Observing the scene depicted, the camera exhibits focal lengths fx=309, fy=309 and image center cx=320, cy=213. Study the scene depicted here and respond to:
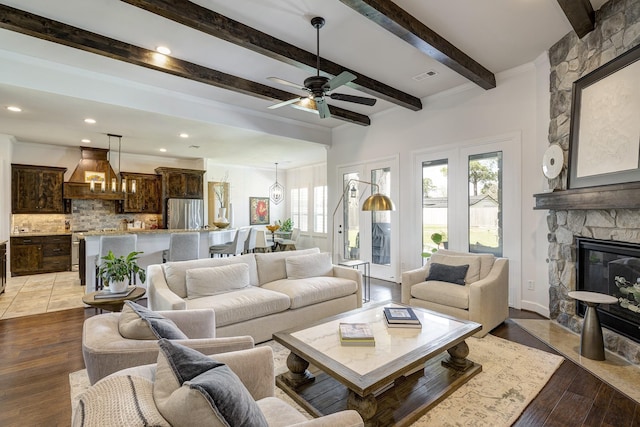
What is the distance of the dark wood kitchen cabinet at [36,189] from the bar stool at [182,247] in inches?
150

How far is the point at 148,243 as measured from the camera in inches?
209

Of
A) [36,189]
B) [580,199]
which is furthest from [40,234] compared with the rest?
[580,199]

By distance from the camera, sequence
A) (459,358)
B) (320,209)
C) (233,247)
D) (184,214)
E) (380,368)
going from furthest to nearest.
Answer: (320,209)
(184,214)
(233,247)
(459,358)
(380,368)

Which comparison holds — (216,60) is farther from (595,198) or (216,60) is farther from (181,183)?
(181,183)

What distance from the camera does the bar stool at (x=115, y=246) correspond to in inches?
179

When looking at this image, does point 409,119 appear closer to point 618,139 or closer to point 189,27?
point 618,139

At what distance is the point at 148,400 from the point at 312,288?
8.79ft

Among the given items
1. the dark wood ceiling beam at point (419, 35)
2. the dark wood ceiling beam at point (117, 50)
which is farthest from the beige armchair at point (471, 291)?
the dark wood ceiling beam at point (117, 50)

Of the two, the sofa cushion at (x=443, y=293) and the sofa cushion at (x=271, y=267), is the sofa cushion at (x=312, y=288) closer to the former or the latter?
the sofa cushion at (x=271, y=267)

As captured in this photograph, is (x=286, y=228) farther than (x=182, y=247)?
Yes

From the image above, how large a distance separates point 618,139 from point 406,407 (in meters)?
3.06

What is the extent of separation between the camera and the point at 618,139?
2865 mm

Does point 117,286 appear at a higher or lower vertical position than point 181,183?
lower

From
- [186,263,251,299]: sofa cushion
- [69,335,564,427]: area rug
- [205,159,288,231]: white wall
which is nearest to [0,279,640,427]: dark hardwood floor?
[69,335,564,427]: area rug
